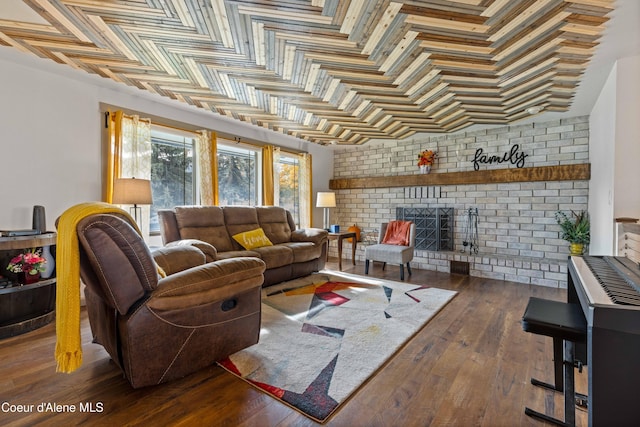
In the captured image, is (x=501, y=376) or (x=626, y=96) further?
(x=626, y=96)

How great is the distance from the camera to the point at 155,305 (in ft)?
5.17

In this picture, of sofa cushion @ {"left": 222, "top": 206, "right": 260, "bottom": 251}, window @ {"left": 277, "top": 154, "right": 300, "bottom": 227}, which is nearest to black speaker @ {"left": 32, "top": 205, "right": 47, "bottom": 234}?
sofa cushion @ {"left": 222, "top": 206, "right": 260, "bottom": 251}

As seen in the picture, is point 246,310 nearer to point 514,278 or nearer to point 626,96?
point 626,96

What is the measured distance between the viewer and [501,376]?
1.84 meters

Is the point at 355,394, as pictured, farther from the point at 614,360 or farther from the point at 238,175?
the point at 238,175

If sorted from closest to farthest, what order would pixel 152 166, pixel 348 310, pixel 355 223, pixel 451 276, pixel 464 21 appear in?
1. pixel 464 21
2. pixel 348 310
3. pixel 152 166
4. pixel 451 276
5. pixel 355 223

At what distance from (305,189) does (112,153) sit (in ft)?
10.8

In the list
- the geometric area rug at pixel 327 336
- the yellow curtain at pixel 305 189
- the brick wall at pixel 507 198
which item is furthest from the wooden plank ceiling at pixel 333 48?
the geometric area rug at pixel 327 336

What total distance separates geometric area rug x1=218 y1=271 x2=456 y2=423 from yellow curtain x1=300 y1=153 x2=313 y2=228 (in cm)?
214

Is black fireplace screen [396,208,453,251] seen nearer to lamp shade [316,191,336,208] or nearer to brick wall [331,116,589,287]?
brick wall [331,116,589,287]

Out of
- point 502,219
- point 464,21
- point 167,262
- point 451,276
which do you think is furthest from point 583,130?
point 167,262

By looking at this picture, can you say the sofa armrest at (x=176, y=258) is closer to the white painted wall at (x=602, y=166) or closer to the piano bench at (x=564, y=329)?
the piano bench at (x=564, y=329)

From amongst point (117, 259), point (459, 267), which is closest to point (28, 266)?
point (117, 259)

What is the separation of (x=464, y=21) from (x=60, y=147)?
378cm
